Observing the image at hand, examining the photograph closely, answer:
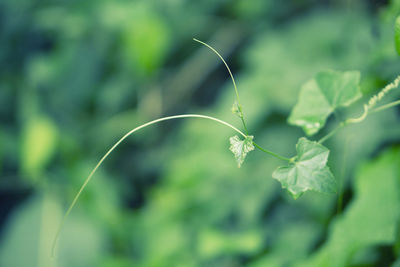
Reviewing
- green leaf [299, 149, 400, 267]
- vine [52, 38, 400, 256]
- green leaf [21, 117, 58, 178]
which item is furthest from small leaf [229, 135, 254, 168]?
green leaf [21, 117, 58, 178]

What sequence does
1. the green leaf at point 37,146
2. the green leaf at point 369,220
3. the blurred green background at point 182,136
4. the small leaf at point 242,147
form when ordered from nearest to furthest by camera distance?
the small leaf at point 242,147 < the green leaf at point 369,220 < the blurred green background at point 182,136 < the green leaf at point 37,146

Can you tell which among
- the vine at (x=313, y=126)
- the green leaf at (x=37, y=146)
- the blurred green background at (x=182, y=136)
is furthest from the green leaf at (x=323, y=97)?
the green leaf at (x=37, y=146)

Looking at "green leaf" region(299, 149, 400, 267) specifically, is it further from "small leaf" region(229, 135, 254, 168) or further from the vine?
"small leaf" region(229, 135, 254, 168)

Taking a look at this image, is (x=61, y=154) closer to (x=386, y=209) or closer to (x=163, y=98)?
(x=163, y=98)

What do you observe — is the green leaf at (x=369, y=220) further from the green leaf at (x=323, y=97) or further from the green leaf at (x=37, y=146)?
the green leaf at (x=37, y=146)

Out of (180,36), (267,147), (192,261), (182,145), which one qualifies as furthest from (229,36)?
(192,261)

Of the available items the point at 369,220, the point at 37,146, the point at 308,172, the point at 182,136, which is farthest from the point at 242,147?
the point at 37,146
